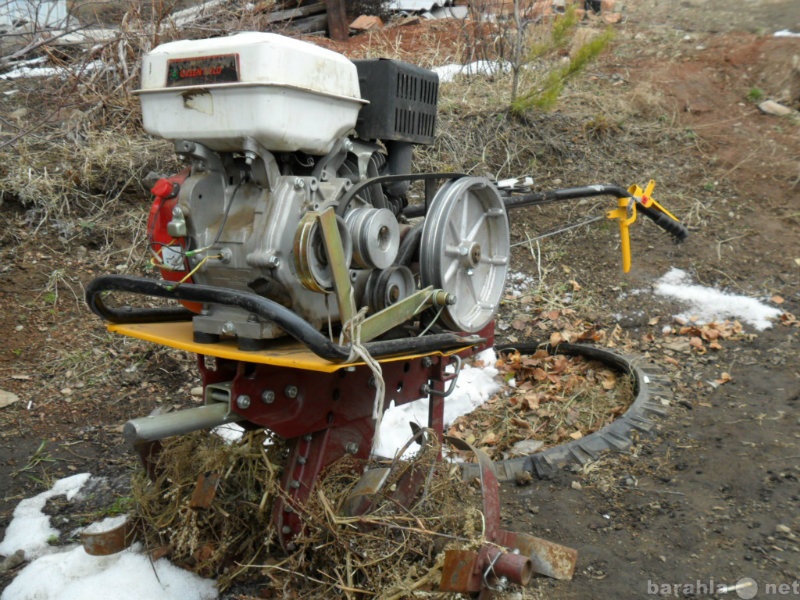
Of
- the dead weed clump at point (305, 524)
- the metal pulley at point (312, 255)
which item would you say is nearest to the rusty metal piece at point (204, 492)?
the dead weed clump at point (305, 524)

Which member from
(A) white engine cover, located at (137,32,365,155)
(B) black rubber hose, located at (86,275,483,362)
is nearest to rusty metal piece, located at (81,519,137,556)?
(B) black rubber hose, located at (86,275,483,362)

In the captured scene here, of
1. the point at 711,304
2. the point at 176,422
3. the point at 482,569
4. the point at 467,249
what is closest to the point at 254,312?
the point at 176,422

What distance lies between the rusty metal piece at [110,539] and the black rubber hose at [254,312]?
0.71 metres

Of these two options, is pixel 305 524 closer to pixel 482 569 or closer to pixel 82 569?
pixel 482 569

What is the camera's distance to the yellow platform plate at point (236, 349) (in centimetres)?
212

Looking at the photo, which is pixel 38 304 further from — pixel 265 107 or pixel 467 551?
pixel 467 551

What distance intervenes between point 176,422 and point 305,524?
1.71ft

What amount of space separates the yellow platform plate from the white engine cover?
59 centimetres

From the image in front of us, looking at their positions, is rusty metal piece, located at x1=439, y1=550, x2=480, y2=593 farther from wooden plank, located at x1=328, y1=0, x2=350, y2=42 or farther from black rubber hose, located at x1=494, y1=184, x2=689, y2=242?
wooden plank, located at x1=328, y1=0, x2=350, y2=42

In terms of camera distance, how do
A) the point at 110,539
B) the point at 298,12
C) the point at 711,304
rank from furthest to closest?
the point at 298,12, the point at 711,304, the point at 110,539

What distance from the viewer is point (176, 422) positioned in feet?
7.13

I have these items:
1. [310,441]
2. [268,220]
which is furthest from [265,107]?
[310,441]

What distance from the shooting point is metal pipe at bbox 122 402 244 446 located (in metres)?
2.10

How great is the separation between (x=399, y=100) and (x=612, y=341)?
102 inches
